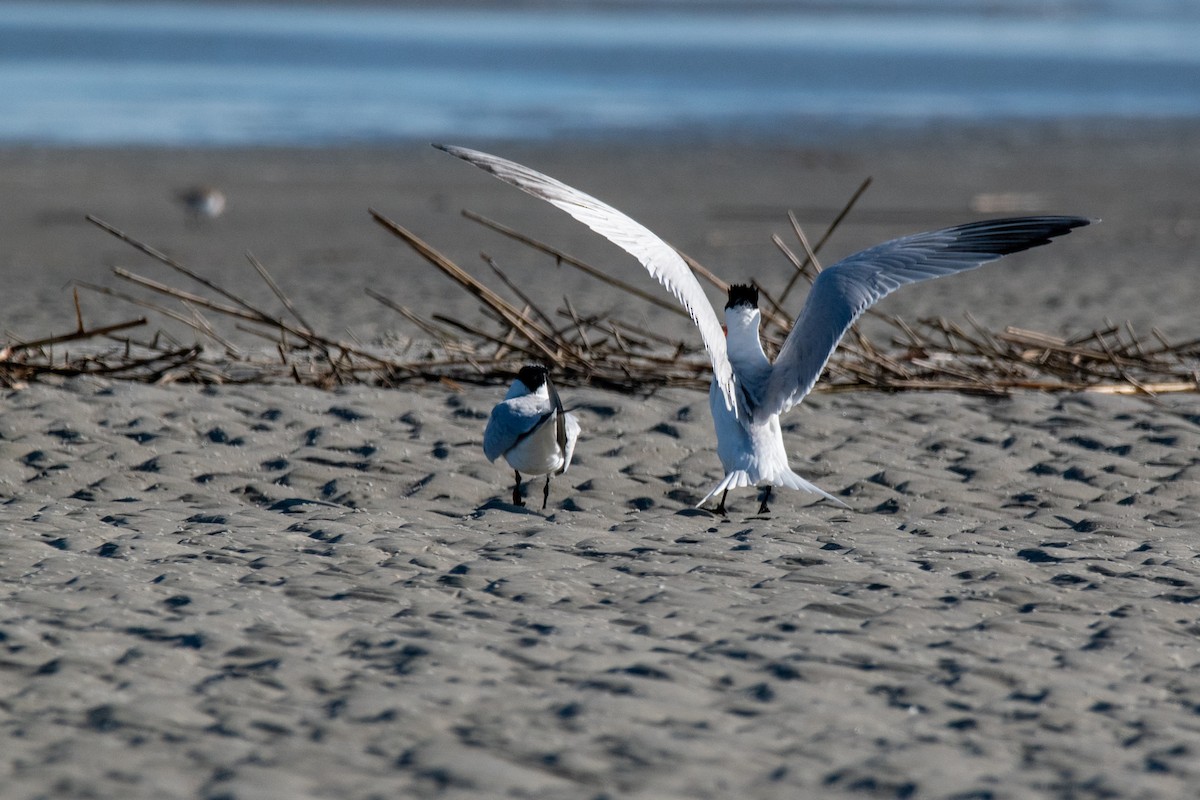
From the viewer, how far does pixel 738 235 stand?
1515 cm

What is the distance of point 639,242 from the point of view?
5.07m

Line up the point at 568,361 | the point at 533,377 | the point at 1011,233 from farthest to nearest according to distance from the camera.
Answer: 1. the point at 568,361
2. the point at 533,377
3. the point at 1011,233

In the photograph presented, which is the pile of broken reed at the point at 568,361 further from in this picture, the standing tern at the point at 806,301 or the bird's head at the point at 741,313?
the standing tern at the point at 806,301

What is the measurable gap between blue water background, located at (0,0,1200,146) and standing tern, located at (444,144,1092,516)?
1795 centimetres

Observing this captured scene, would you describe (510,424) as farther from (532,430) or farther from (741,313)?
(741,313)

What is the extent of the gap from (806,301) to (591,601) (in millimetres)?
1451

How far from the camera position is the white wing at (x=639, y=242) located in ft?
16.2

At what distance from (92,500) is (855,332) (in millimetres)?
3523

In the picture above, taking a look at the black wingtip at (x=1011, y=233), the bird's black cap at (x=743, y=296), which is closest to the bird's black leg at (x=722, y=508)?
the bird's black cap at (x=743, y=296)

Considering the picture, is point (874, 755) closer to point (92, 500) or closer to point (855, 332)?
point (92, 500)

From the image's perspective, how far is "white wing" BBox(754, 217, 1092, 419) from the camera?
16.2 ft

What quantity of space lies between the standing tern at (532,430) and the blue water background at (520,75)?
1773cm

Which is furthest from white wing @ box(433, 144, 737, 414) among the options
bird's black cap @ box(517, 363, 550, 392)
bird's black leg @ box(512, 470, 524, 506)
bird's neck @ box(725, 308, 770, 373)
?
bird's black leg @ box(512, 470, 524, 506)

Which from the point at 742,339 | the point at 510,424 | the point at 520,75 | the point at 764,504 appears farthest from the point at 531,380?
the point at 520,75
